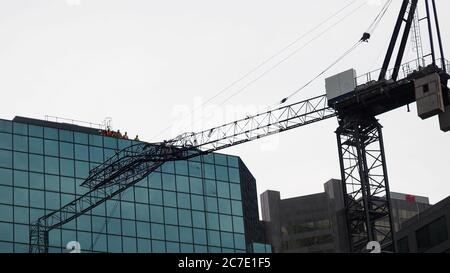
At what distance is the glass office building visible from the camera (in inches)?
4215

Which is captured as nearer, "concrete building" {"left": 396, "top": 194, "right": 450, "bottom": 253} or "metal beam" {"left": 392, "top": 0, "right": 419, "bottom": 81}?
"concrete building" {"left": 396, "top": 194, "right": 450, "bottom": 253}

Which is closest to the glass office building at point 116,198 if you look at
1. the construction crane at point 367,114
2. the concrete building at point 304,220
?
the construction crane at point 367,114

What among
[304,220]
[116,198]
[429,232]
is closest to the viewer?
[429,232]

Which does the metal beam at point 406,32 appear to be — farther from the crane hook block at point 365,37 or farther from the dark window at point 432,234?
the dark window at point 432,234

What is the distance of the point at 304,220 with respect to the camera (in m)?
185

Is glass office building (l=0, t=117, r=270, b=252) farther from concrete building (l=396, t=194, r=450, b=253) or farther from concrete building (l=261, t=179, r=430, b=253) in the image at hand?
concrete building (l=261, t=179, r=430, b=253)

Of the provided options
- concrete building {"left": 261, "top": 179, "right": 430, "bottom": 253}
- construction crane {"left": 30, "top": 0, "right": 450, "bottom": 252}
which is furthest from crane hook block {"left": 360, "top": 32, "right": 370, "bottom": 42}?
concrete building {"left": 261, "top": 179, "right": 430, "bottom": 253}

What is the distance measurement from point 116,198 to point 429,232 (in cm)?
3994

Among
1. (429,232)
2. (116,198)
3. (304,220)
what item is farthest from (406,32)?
(304,220)

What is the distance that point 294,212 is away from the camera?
186000mm

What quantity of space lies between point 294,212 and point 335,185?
32.4 ft

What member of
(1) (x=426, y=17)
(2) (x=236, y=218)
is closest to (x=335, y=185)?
(2) (x=236, y=218)

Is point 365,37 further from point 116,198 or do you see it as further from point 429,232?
point 116,198
